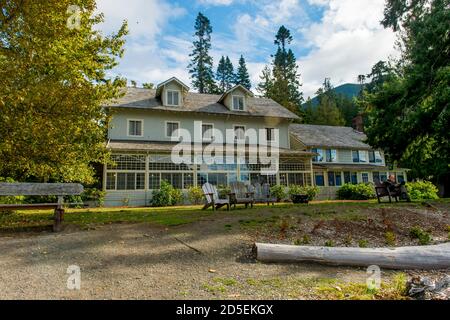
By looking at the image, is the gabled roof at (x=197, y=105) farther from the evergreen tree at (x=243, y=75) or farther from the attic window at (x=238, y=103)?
the evergreen tree at (x=243, y=75)

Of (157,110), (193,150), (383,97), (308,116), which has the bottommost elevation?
(193,150)

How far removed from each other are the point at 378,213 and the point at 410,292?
19.7 feet

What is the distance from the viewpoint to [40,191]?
7320 mm

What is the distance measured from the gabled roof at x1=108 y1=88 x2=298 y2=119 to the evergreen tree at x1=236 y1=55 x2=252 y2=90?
2567 cm

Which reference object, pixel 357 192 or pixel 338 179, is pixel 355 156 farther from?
pixel 357 192

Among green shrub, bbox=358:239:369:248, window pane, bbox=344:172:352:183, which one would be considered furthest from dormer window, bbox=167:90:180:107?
green shrub, bbox=358:239:369:248

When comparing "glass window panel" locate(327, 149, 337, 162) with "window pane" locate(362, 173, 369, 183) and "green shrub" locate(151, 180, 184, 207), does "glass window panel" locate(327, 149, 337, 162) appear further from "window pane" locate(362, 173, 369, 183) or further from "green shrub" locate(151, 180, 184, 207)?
"green shrub" locate(151, 180, 184, 207)

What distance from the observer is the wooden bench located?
7059mm

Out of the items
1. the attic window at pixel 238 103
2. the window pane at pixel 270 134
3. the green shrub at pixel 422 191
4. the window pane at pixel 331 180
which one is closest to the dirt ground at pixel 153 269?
the green shrub at pixel 422 191

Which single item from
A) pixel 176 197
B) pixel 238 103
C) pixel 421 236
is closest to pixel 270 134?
pixel 238 103

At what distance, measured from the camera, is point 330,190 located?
89.1 feet

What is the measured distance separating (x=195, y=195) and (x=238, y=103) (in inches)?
384

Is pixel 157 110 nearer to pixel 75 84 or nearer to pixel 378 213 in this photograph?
pixel 75 84
